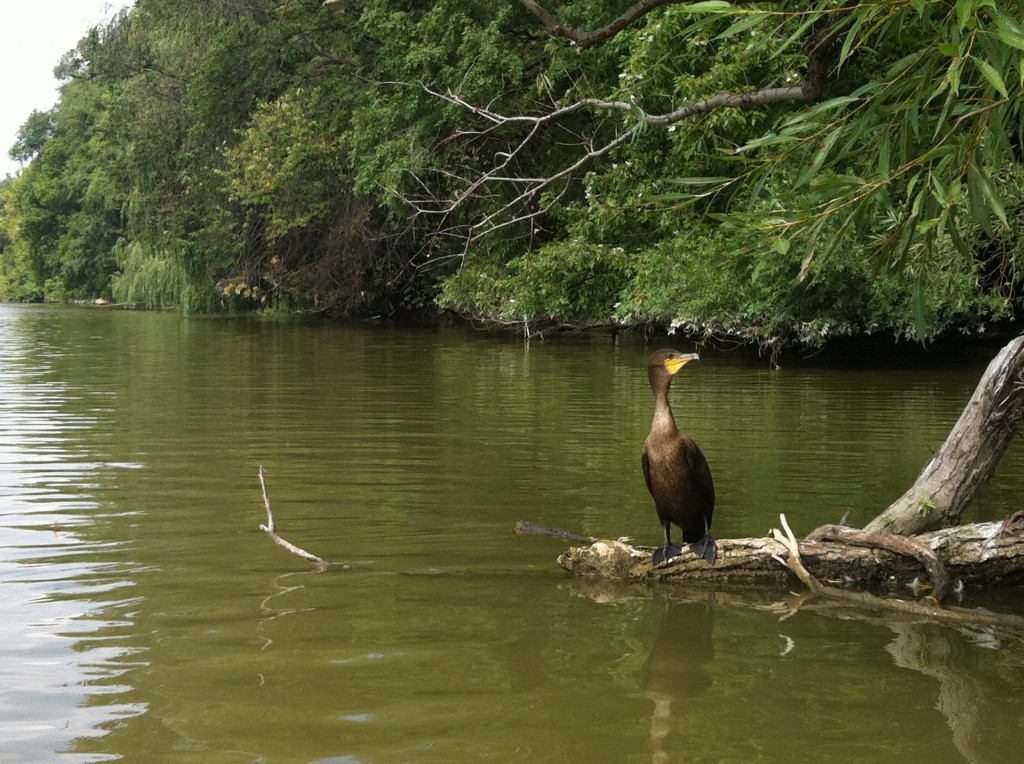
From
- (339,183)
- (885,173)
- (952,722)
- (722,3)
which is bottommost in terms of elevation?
(952,722)

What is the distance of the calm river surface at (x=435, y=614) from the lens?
3590mm

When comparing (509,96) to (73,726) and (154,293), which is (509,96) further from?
(154,293)

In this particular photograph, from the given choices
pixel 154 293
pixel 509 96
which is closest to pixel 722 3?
pixel 509 96

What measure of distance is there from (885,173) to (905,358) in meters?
17.4

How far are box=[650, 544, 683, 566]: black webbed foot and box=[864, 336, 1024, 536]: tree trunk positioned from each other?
96 cm

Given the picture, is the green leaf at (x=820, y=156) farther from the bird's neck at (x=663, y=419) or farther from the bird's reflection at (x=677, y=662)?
the bird's reflection at (x=677, y=662)

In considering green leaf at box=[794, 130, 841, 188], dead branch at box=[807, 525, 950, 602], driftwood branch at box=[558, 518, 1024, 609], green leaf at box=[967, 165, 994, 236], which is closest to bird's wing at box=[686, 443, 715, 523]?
driftwood branch at box=[558, 518, 1024, 609]

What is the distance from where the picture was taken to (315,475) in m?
8.22

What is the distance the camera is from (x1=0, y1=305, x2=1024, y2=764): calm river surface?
A: 3.59m

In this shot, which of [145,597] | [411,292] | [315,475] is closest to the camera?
[145,597]

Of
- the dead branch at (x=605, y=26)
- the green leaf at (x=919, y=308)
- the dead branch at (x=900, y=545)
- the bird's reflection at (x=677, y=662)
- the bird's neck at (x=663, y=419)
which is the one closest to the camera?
the bird's reflection at (x=677, y=662)

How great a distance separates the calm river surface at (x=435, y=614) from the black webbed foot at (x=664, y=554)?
0.45 feet

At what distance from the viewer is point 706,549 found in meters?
5.15

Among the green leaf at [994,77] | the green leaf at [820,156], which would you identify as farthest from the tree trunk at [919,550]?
the green leaf at [994,77]
